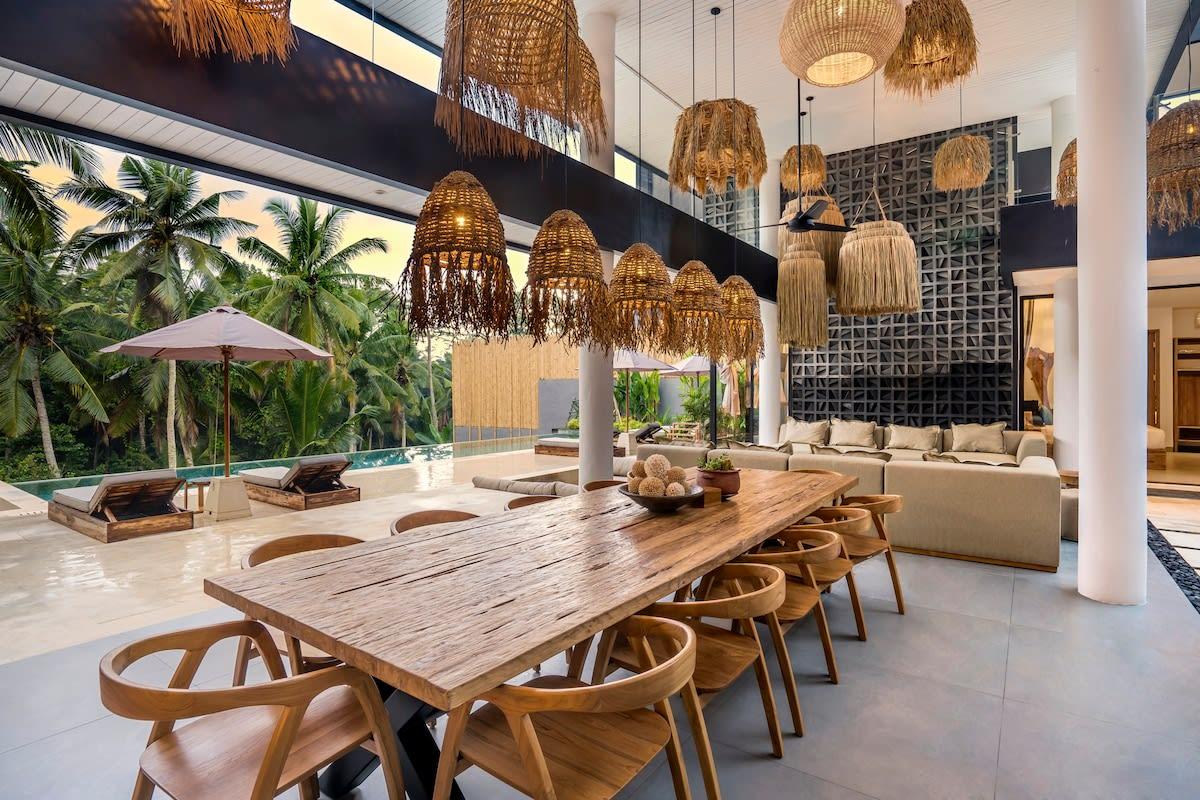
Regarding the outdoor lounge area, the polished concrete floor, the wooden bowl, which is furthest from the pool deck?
the wooden bowl

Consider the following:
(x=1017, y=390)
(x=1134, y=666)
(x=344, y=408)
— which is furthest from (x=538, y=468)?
(x=344, y=408)

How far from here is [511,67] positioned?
87.6 inches

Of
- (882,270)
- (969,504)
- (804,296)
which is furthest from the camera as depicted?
(804,296)

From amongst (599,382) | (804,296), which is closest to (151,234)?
(599,382)

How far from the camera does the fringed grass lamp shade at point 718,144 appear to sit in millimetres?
4207

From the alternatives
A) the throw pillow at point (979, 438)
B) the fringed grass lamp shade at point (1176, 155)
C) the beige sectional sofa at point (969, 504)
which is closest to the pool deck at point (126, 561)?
the beige sectional sofa at point (969, 504)

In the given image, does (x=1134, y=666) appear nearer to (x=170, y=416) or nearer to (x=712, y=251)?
(x=712, y=251)

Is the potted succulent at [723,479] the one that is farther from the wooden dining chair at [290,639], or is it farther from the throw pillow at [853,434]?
the throw pillow at [853,434]

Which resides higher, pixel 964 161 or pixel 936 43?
pixel 964 161

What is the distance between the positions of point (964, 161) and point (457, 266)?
6.56 m

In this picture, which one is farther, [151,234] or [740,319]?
[151,234]

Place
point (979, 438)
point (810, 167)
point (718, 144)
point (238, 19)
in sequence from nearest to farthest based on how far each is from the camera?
1. point (238, 19)
2. point (718, 144)
3. point (810, 167)
4. point (979, 438)

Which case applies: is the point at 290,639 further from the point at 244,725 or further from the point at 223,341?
the point at 223,341

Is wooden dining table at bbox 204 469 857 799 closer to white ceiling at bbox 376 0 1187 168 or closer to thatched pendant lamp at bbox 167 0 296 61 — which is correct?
thatched pendant lamp at bbox 167 0 296 61
